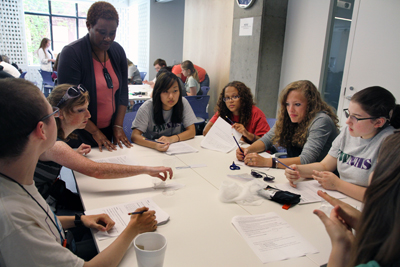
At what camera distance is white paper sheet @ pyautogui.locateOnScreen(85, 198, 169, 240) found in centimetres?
114

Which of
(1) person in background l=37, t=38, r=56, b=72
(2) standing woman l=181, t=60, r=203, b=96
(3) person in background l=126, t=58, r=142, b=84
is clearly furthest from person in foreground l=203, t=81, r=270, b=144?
(1) person in background l=37, t=38, r=56, b=72

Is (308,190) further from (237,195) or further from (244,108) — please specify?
(244,108)

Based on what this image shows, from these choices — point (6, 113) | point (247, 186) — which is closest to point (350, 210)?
point (247, 186)

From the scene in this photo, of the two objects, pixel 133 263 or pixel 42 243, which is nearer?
pixel 42 243

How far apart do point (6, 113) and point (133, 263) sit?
Answer: 0.63 metres

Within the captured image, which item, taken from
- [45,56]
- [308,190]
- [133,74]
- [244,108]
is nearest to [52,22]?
[45,56]

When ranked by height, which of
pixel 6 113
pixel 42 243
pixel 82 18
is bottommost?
pixel 42 243

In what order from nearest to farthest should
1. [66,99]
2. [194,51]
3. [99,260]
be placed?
[99,260], [66,99], [194,51]

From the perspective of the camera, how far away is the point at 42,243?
778mm

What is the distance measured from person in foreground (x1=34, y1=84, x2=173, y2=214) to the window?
9564mm

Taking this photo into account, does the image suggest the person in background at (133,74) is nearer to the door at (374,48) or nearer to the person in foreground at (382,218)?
the door at (374,48)

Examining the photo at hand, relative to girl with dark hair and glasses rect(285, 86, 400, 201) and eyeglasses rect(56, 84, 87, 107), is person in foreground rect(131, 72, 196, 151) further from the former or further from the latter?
girl with dark hair and glasses rect(285, 86, 400, 201)

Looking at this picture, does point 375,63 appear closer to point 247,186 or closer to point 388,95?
point 388,95

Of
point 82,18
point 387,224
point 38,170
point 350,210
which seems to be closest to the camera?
point 387,224
